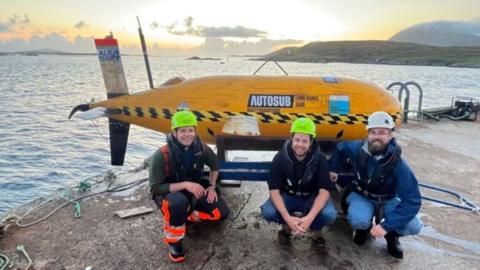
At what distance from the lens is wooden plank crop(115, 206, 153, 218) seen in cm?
388

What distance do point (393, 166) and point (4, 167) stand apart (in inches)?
364

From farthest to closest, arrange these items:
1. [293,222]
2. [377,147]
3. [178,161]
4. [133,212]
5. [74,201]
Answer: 1. [74,201]
2. [133,212]
3. [178,161]
4. [377,147]
5. [293,222]

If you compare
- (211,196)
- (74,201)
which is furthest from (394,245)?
(74,201)

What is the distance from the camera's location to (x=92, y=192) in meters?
4.57

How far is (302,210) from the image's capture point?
3.32 metres

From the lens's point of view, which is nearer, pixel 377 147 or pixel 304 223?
pixel 304 223

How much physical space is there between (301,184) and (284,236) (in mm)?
539

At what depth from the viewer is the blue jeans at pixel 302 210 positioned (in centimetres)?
317

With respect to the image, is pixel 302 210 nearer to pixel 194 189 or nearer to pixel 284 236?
pixel 284 236

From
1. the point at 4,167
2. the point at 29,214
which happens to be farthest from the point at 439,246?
the point at 4,167

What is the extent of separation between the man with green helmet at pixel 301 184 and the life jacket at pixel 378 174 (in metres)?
0.35

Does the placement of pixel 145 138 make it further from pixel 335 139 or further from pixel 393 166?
pixel 393 166

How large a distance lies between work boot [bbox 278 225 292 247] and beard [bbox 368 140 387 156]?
104 centimetres

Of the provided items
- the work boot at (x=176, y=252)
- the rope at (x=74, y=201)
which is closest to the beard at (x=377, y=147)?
the work boot at (x=176, y=252)
